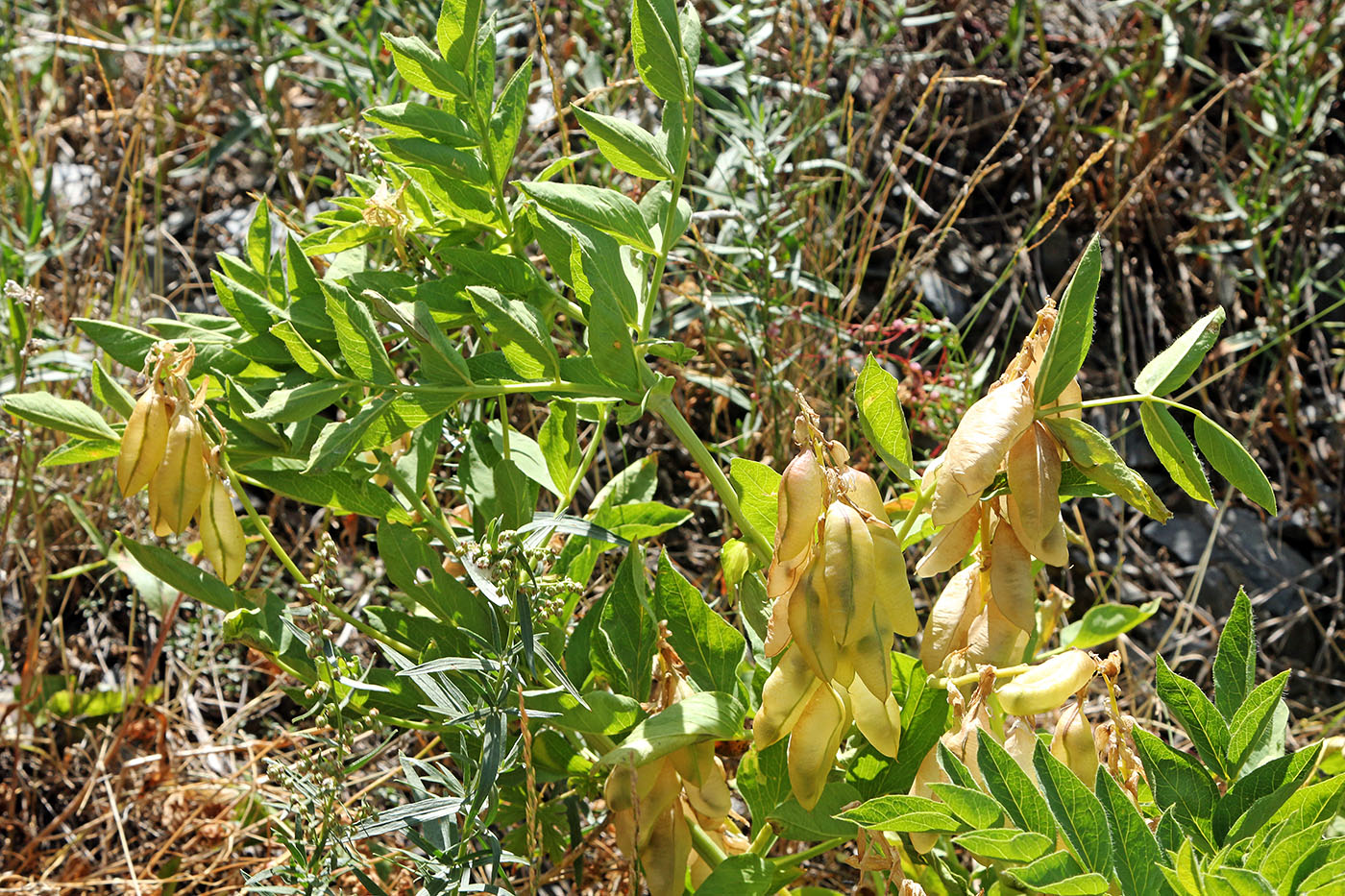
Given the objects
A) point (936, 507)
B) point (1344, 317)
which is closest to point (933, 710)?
point (936, 507)

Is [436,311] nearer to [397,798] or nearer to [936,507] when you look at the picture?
[936,507]

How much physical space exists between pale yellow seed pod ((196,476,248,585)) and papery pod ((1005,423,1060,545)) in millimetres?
599

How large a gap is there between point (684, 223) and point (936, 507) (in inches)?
13.6

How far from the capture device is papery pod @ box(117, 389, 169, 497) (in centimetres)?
86

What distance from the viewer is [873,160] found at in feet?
8.11

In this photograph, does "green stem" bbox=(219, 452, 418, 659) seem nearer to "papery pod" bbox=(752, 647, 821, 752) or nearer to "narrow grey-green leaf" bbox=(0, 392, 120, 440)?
"narrow grey-green leaf" bbox=(0, 392, 120, 440)

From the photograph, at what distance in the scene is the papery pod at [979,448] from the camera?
73 centimetres

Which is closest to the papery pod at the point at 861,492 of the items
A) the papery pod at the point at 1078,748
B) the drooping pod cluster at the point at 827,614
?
the drooping pod cluster at the point at 827,614

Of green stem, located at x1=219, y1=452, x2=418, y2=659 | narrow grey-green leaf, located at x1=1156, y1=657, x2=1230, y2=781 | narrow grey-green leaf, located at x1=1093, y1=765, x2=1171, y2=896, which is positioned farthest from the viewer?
green stem, located at x1=219, y1=452, x2=418, y2=659

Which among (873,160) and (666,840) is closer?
(666,840)

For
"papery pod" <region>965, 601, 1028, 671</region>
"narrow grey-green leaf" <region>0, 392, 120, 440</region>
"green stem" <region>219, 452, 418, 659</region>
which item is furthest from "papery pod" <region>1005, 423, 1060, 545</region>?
"narrow grey-green leaf" <region>0, 392, 120, 440</region>

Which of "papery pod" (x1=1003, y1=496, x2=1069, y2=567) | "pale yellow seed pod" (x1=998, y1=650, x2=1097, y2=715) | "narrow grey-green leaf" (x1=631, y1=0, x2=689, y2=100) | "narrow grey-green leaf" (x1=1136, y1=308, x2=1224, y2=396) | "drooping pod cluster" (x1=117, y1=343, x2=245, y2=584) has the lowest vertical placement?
"pale yellow seed pod" (x1=998, y1=650, x2=1097, y2=715)

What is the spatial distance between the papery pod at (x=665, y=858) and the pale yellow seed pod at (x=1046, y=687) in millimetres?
294

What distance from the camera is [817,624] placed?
0.74 metres
